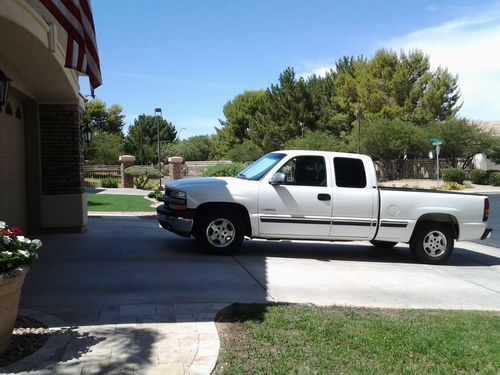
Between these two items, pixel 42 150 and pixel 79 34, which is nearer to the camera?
pixel 79 34

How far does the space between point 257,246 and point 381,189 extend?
276 cm

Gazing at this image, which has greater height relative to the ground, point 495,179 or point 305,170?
point 305,170

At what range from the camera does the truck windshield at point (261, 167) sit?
376 inches

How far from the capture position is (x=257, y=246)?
10.8 meters

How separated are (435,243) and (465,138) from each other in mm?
37486

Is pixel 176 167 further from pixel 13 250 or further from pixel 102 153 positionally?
pixel 13 250

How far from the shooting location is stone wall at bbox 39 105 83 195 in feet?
36.3

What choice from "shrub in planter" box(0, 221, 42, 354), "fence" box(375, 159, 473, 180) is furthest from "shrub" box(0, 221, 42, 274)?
"fence" box(375, 159, 473, 180)

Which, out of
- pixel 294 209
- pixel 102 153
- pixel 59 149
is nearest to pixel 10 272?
pixel 294 209

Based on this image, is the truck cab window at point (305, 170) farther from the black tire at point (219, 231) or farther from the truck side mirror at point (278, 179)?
the black tire at point (219, 231)

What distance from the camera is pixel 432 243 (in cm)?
980

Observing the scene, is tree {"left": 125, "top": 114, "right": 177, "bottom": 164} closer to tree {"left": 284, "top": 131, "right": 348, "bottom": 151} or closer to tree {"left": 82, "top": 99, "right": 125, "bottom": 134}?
tree {"left": 82, "top": 99, "right": 125, "bottom": 134}

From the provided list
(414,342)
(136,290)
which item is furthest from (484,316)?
(136,290)

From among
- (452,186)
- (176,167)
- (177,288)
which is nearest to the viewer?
(177,288)
